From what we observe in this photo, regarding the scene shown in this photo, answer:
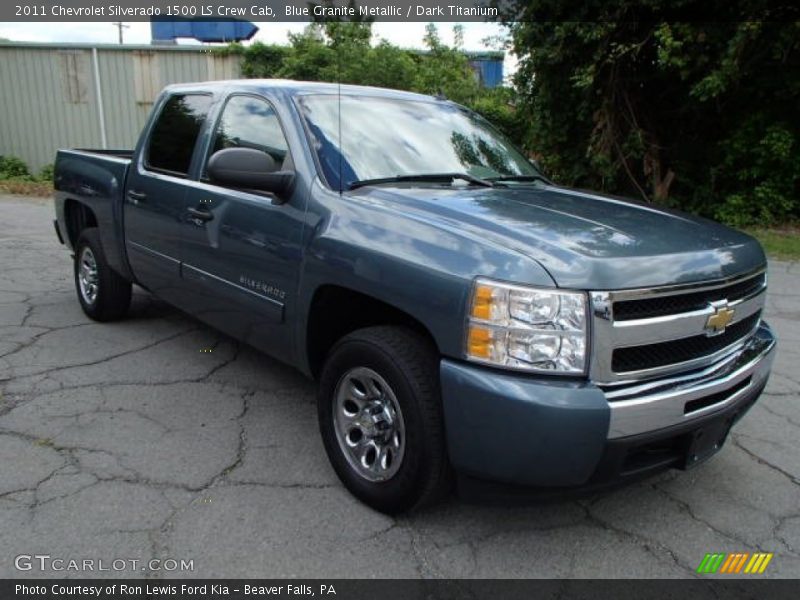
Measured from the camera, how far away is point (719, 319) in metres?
2.61

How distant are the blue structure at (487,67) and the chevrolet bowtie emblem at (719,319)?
469 inches

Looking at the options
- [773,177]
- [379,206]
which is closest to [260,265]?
[379,206]

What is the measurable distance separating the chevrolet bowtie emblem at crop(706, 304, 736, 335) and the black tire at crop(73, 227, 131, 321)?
162 inches

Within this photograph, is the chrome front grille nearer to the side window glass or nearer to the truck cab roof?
the side window glass

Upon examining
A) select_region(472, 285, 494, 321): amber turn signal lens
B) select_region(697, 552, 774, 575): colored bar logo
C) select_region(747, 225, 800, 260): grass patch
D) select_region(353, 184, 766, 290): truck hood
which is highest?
select_region(353, 184, 766, 290): truck hood

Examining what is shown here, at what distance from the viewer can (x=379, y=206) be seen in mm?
2879

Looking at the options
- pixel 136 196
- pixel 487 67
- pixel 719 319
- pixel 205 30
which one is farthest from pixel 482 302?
pixel 205 30

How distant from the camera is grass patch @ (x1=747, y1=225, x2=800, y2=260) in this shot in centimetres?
863

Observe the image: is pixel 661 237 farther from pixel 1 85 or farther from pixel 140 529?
pixel 1 85

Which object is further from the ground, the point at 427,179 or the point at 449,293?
the point at 427,179

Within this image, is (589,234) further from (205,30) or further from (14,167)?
(205,30)

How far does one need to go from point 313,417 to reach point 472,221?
1679 mm

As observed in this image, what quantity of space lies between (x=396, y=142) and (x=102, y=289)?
2.89 meters
